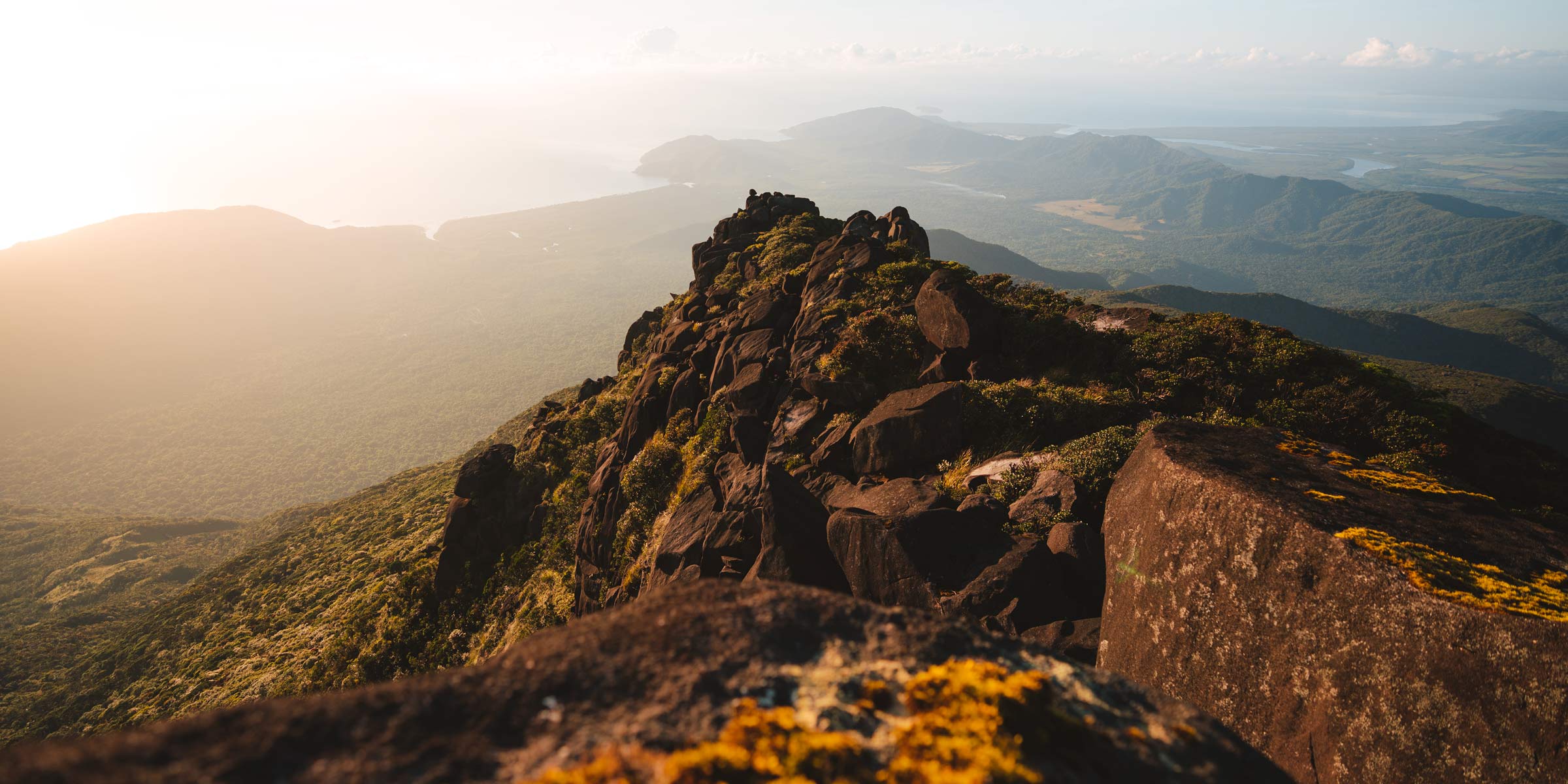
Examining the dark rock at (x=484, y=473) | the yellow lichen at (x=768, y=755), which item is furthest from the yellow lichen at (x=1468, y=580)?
the dark rock at (x=484, y=473)

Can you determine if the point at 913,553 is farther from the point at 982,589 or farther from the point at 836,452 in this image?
the point at 836,452

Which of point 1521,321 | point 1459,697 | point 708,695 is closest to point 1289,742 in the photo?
point 1459,697

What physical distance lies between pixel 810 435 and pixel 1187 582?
14079 mm

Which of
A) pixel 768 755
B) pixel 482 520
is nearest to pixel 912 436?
pixel 768 755

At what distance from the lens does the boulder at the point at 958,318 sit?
23531 mm

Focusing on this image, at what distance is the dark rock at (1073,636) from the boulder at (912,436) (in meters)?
7.09

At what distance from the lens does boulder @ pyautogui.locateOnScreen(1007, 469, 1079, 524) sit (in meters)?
15.1

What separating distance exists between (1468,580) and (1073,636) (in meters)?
A: 6.10

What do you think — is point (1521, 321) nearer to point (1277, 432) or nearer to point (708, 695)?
point (1277, 432)

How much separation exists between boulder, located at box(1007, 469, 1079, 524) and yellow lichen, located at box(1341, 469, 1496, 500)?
538 centimetres

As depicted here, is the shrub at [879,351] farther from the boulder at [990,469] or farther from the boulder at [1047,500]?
the boulder at [1047,500]

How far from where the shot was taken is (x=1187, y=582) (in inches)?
435

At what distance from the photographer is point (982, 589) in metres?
13.1

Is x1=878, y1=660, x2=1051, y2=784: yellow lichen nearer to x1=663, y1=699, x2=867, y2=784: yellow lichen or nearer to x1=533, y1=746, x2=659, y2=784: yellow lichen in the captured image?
x1=663, y1=699, x2=867, y2=784: yellow lichen
